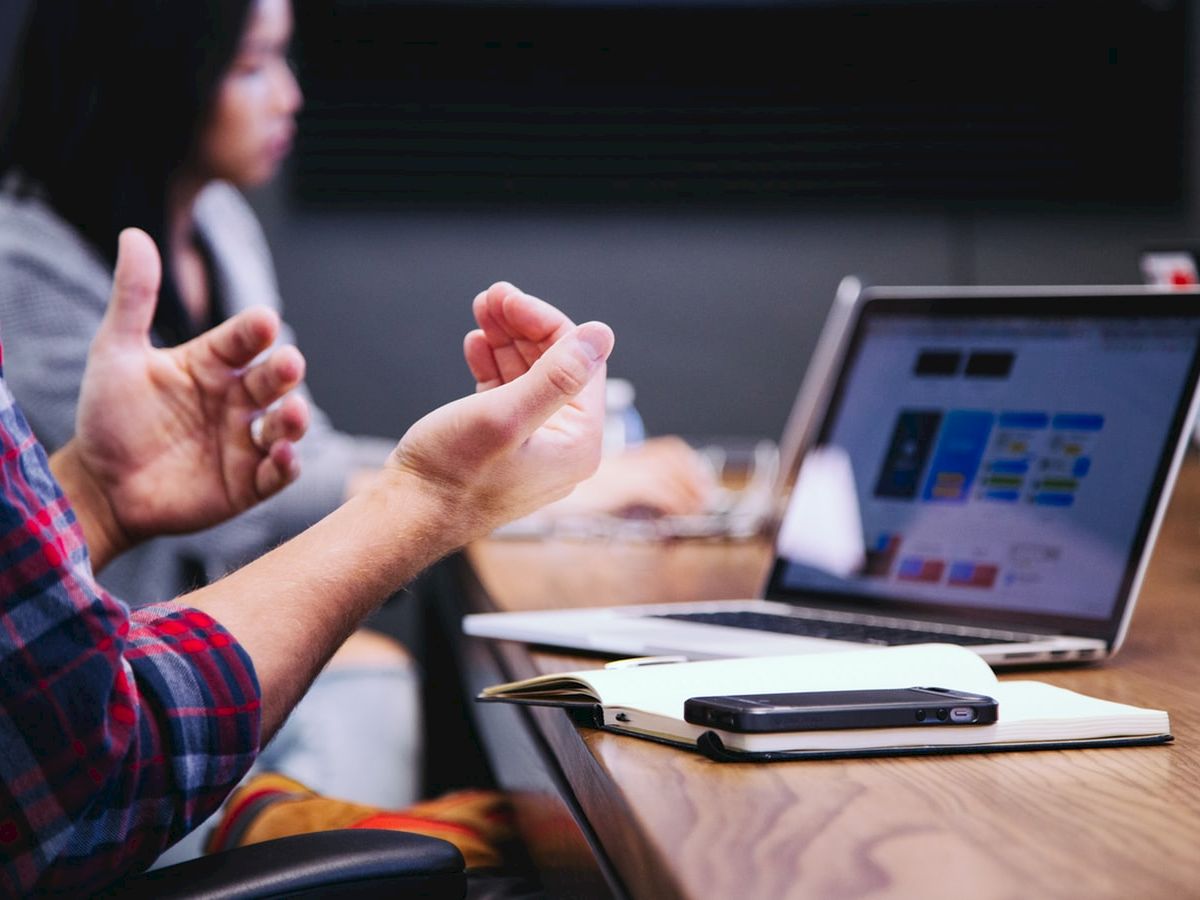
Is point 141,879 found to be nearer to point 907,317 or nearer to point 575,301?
point 907,317

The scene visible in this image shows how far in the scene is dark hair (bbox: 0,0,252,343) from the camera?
1.79 meters

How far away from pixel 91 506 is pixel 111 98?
32.6 inches

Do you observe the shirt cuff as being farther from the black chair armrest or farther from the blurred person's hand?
the blurred person's hand

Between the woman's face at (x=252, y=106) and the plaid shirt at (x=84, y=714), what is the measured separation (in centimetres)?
132

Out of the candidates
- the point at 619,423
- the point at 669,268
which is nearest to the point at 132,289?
the point at 619,423

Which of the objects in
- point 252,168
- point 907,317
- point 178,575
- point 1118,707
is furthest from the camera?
point 252,168

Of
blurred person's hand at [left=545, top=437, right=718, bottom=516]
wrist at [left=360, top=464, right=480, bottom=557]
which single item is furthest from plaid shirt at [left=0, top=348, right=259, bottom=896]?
blurred person's hand at [left=545, top=437, right=718, bottom=516]

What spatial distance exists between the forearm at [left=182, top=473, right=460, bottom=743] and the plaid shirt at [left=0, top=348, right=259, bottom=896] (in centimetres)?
3

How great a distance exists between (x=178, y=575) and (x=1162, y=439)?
1316 mm

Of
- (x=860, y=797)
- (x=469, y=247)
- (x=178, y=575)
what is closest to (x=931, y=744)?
(x=860, y=797)

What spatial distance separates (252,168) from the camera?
2.05 meters

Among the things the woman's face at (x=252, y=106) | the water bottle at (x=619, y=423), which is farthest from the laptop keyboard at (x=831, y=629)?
the woman's face at (x=252, y=106)

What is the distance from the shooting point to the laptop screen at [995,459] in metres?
1.00

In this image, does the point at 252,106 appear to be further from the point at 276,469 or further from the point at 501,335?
the point at 501,335
